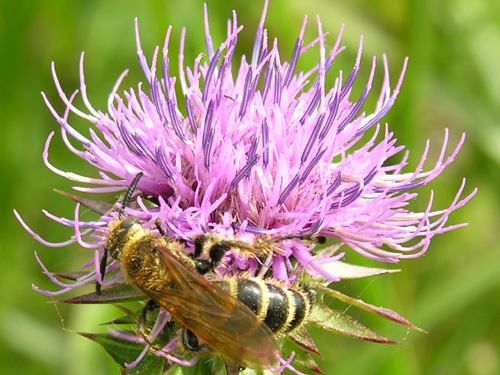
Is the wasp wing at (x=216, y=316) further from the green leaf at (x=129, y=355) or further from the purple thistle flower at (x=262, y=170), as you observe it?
the green leaf at (x=129, y=355)

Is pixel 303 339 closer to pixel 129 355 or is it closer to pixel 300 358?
pixel 300 358

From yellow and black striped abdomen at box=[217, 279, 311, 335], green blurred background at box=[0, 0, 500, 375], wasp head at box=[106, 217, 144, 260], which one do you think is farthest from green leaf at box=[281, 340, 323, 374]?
green blurred background at box=[0, 0, 500, 375]

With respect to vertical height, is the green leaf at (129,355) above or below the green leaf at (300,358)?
below

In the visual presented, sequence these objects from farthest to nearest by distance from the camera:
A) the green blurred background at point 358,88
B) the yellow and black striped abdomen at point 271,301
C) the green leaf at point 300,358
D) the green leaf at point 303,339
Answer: the green blurred background at point 358,88 < the green leaf at point 300,358 < the green leaf at point 303,339 < the yellow and black striped abdomen at point 271,301

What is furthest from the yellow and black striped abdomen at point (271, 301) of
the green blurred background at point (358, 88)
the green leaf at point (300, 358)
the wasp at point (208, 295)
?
the green blurred background at point (358, 88)

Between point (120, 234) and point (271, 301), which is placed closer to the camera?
point (271, 301)

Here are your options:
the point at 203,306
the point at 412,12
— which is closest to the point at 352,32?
the point at 412,12

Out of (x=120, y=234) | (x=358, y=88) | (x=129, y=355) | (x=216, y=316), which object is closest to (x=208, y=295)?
(x=216, y=316)

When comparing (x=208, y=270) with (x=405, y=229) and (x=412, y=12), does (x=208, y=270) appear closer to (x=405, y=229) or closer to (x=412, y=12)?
(x=405, y=229)
